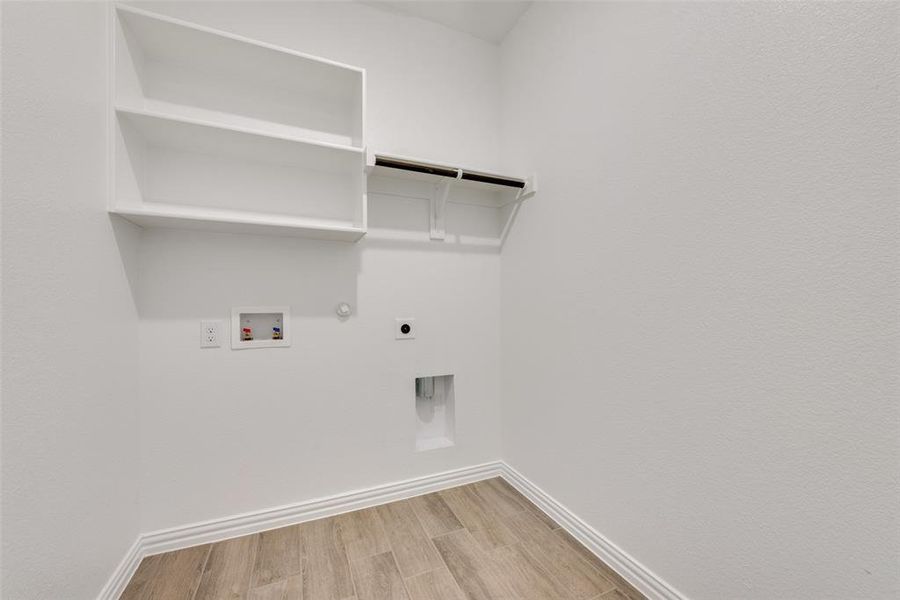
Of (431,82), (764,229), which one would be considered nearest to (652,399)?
(764,229)

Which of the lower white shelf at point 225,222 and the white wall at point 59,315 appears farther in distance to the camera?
the lower white shelf at point 225,222

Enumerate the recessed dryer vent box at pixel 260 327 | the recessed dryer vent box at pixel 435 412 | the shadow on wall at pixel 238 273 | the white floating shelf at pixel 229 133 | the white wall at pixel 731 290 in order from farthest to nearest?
the recessed dryer vent box at pixel 435 412 < the recessed dryer vent box at pixel 260 327 < the shadow on wall at pixel 238 273 < the white floating shelf at pixel 229 133 < the white wall at pixel 731 290

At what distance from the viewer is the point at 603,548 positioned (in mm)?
1392

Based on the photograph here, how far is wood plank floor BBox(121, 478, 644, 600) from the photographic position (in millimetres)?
1262

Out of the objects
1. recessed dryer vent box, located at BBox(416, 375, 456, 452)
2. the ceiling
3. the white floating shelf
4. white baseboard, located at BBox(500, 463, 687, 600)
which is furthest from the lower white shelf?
white baseboard, located at BBox(500, 463, 687, 600)

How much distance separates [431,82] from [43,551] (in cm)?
237

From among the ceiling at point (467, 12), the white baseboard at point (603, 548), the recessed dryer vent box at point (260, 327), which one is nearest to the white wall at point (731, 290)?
the white baseboard at point (603, 548)

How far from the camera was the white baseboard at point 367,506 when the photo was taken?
125 cm

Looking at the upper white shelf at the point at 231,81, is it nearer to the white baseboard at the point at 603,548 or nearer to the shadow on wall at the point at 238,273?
the shadow on wall at the point at 238,273

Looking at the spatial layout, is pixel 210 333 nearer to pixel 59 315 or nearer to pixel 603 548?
pixel 59 315

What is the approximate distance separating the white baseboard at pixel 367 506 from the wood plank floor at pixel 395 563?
0.11 ft

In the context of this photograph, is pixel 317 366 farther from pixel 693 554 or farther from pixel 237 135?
pixel 693 554

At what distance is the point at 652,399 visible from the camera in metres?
1.22

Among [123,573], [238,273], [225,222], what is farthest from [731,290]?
[123,573]
